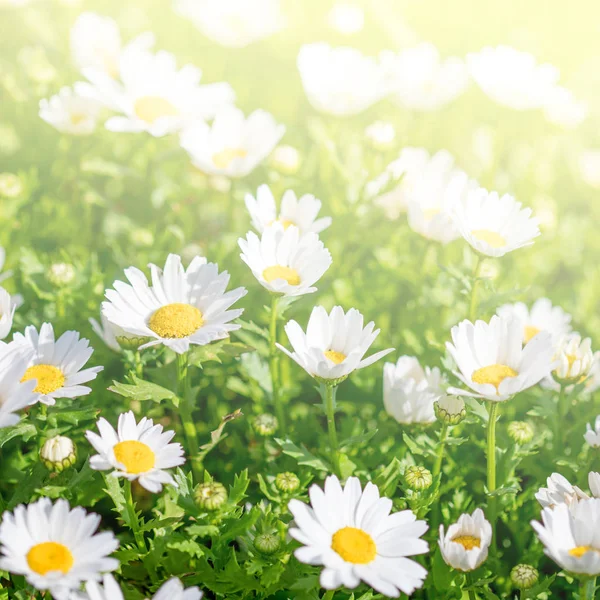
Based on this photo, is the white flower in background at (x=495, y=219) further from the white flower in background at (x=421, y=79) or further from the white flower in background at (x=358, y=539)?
the white flower in background at (x=421, y=79)

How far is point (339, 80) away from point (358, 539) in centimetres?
259

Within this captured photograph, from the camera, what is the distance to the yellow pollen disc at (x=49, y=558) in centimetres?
167

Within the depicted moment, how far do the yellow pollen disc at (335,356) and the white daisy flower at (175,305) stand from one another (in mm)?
283

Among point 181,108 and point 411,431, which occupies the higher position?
point 181,108

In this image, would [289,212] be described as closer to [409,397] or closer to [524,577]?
[409,397]

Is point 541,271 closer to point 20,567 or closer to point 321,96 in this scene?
point 321,96

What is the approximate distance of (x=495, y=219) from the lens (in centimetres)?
270

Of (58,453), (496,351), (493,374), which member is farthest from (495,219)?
(58,453)

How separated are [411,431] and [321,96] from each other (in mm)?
1814

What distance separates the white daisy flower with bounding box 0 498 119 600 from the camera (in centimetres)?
162

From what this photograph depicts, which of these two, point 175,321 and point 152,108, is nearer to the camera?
point 175,321

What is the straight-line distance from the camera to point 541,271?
3898 millimetres

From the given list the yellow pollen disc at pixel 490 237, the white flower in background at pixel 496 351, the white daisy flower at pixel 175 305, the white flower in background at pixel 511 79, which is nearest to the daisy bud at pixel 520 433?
the white flower in background at pixel 496 351

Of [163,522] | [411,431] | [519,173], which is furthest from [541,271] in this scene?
[163,522]
